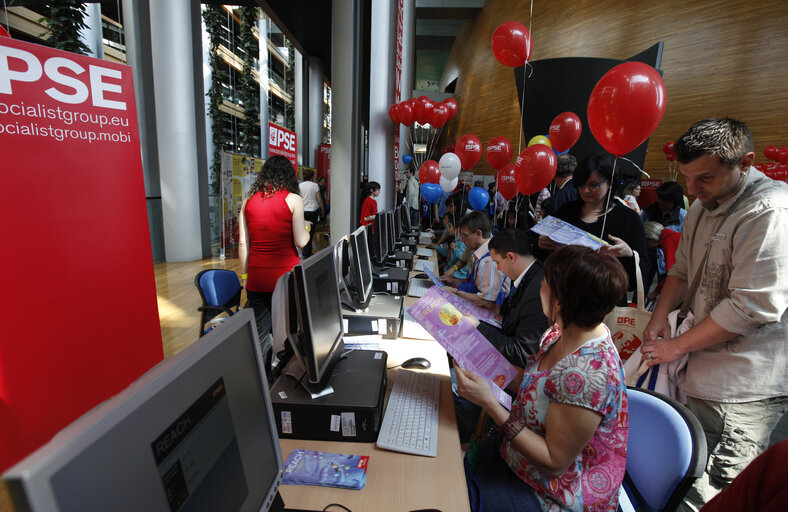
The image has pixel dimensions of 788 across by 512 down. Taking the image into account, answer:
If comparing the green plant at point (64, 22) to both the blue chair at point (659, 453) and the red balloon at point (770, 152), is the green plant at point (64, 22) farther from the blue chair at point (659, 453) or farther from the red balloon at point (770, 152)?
the red balloon at point (770, 152)

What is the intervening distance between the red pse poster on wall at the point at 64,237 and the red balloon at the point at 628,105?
266 centimetres

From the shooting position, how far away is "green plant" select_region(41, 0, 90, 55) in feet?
14.5

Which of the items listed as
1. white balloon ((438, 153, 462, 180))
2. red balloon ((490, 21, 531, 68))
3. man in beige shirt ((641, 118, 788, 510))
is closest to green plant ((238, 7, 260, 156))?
white balloon ((438, 153, 462, 180))

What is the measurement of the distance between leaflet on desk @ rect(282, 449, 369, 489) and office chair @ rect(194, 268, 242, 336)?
1729 mm

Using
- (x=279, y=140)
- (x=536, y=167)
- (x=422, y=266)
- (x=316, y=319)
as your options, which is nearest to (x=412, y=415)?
(x=316, y=319)

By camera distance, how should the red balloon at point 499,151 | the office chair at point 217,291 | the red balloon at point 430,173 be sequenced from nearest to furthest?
the office chair at point 217,291
the red balloon at point 499,151
the red balloon at point 430,173

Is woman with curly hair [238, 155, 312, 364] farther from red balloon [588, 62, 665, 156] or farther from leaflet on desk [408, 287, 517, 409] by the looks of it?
red balloon [588, 62, 665, 156]

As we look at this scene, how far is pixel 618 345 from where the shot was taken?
1892 millimetres

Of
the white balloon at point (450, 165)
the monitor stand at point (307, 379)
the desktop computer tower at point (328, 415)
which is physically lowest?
the desktop computer tower at point (328, 415)

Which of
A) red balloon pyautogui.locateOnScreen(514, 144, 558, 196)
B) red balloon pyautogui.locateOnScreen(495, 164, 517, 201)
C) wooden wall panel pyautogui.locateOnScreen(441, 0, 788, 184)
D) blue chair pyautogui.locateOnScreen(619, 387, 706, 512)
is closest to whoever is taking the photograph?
blue chair pyautogui.locateOnScreen(619, 387, 706, 512)

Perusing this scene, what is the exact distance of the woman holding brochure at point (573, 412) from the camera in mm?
988

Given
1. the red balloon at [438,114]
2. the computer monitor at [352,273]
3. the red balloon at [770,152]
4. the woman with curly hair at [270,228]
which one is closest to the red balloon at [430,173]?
the red balloon at [438,114]

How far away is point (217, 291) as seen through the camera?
264cm

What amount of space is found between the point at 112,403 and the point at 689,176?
1757 millimetres
